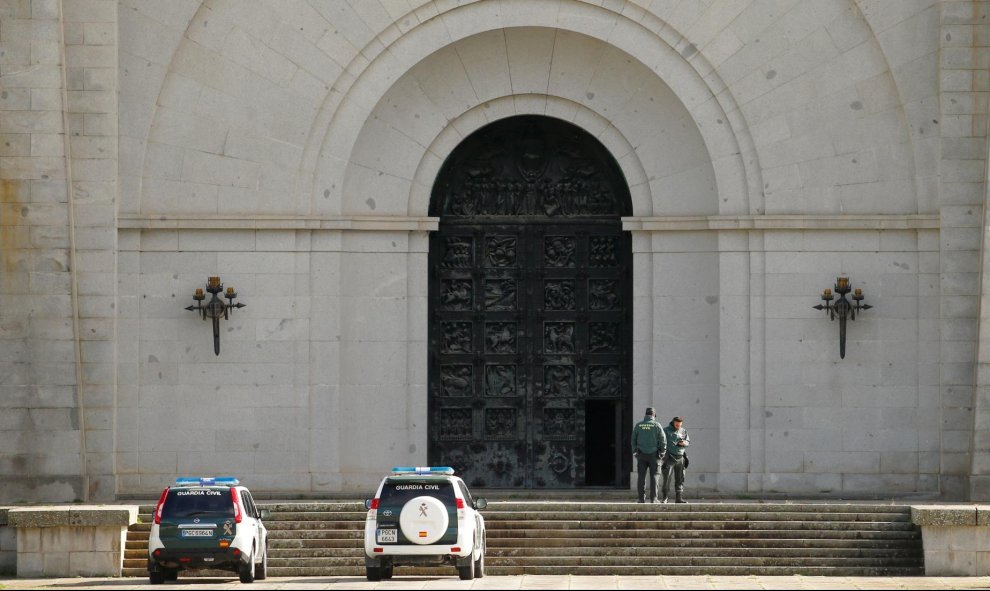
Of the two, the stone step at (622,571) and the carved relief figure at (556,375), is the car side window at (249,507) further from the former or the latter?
the carved relief figure at (556,375)

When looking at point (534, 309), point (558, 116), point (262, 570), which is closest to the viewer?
point (262, 570)

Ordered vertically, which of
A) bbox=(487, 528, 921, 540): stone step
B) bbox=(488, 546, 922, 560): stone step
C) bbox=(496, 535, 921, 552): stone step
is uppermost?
bbox=(487, 528, 921, 540): stone step

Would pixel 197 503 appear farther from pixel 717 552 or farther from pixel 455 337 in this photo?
pixel 455 337

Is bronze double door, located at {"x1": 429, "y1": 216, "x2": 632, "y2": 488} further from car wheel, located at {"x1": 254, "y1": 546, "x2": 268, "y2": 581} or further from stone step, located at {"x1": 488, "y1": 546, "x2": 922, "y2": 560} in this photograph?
car wheel, located at {"x1": 254, "y1": 546, "x2": 268, "y2": 581}

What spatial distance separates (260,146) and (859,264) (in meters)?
10.6

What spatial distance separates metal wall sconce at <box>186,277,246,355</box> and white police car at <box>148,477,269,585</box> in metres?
6.60

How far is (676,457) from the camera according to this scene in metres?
29.2

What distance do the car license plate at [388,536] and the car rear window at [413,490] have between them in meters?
0.35

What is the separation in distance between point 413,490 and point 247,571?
263 centimetres

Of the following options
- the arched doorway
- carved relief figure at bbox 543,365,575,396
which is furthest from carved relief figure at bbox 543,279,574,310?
carved relief figure at bbox 543,365,575,396

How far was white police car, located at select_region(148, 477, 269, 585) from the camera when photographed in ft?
79.3

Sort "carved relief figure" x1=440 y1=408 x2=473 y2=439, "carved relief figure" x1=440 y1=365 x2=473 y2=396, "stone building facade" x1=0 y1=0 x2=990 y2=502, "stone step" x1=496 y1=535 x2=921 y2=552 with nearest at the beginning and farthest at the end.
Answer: "stone step" x1=496 y1=535 x2=921 y2=552
"stone building facade" x1=0 y1=0 x2=990 y2=502
"carved relief figure" x1=440 y1=408 x2=473 y2=439
"carved relief figure" x1=440 y1=365 x2=473 y2=396

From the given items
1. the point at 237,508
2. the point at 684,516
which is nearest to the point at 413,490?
the point at 237,508

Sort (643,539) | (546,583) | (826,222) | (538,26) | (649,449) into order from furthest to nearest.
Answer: (538,26) → (826,222) → (649,449) → (643,539) → (546,583)
